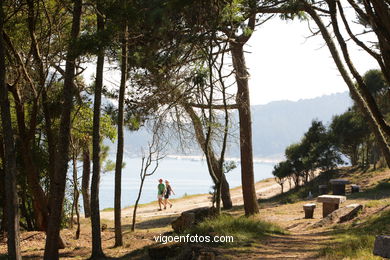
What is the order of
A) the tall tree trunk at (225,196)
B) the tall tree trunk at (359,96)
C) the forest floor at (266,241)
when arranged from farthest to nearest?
the tall tree trunk at (225,196), the tall tree trunk at (359,96), the forest floor at (266,241)

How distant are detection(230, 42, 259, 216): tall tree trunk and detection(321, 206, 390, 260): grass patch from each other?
4233 millimetres

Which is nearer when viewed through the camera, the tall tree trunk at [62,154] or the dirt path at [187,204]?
the tall tree trunk at [62,154]

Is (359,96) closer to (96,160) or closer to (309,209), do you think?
(309,209)

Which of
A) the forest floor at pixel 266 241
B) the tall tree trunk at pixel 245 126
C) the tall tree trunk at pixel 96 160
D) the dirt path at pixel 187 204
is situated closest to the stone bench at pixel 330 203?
the forest floor at pixel 266 241

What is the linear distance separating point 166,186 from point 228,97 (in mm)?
11066

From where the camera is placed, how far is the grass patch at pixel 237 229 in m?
9.95

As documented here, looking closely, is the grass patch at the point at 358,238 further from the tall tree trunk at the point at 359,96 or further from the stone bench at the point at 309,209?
the stone bench at the point at 309,209

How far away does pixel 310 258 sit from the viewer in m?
8.26

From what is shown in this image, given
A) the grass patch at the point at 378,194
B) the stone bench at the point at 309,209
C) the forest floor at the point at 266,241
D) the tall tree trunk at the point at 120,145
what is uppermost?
the tall tree trunk at the point at 120,145

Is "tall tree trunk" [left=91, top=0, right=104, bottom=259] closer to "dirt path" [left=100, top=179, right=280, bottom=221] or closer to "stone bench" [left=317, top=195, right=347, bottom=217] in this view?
"stone bench" [left=317, top=195, right=347, bottom=217]

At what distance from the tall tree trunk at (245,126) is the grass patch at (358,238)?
423 centimetres

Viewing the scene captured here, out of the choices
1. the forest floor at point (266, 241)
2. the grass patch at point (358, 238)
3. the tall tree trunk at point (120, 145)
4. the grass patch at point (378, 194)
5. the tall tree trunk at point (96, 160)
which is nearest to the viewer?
the grass patch at point (358, 238)

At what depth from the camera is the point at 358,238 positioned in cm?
895

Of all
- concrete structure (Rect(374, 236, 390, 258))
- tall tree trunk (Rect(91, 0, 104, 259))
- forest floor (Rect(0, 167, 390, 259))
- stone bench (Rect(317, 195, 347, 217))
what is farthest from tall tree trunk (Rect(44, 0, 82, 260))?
stone bench (Rect(317, 195, 347, 217))
